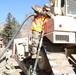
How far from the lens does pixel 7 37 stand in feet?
150

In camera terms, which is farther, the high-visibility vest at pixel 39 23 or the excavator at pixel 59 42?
the high-visibility vest at pixel 39 23

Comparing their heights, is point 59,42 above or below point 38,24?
below

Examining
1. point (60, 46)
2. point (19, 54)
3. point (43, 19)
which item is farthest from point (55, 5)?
point (19, 54)

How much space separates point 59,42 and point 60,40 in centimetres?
5

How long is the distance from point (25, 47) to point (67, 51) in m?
3.09

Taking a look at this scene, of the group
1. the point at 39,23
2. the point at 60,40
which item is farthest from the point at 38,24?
the point at 60,40

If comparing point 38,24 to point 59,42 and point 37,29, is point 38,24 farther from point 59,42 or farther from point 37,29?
point 59,42

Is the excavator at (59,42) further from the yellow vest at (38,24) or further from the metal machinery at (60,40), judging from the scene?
the yellow vest at (38,24)

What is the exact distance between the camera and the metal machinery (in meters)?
5.16

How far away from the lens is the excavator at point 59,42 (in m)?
5.17

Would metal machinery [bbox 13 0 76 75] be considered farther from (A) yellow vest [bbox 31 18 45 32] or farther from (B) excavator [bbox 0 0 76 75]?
(A) yellow vest [bbox 31 18 45 32]

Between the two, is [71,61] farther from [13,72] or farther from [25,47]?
[25,47]

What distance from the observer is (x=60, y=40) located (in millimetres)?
5207

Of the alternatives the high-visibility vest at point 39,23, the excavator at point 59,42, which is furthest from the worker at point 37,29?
the excavator at point 59,42
